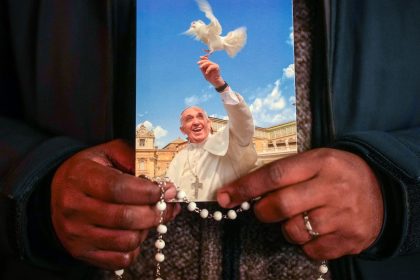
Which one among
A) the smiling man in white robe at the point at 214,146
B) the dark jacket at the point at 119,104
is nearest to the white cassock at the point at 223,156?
the smiling man in white robe at the point at 214,146

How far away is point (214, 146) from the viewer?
0.42 metres

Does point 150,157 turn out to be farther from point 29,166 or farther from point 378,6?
point 378,6

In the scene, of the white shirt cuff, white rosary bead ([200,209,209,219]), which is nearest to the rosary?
white rosary bead ([200,209,209,219])

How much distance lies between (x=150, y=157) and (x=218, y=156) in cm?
7

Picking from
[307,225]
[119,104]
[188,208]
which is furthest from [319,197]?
[119,104]

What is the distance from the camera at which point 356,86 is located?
1.63 feet

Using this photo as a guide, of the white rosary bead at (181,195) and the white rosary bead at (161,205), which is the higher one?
the white rosary bead at (181,195)

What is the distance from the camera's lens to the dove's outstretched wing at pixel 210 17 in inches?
16.5

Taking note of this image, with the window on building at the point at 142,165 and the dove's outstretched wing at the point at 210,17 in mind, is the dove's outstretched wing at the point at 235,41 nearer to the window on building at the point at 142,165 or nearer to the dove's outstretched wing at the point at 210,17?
the dove's outstretched wing at the point at 210,17

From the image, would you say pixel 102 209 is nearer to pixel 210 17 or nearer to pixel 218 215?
pixel 218 215

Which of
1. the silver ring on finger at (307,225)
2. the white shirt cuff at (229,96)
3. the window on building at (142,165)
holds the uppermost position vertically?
the white shirt cuff at (229,96)

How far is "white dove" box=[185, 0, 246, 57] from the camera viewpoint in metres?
0.42

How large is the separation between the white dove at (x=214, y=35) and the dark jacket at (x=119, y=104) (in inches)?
4.4

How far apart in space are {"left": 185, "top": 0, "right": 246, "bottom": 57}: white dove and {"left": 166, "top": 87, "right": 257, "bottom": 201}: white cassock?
0.15 feet
